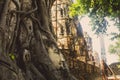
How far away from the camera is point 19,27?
737cm

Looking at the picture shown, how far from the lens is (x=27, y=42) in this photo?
286 inches

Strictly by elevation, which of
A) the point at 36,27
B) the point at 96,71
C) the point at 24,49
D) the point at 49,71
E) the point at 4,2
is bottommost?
the point at 96,71

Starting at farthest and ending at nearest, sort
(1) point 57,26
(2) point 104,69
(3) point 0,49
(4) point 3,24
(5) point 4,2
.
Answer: (1) point 57,26, (2) point 104,69, (5) point 4,2, (4) point 3,24, (3) point 0,49

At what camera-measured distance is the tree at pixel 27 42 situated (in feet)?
21.5

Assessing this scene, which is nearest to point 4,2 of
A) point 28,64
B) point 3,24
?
point 3,24

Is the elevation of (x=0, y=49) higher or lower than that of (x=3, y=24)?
lower

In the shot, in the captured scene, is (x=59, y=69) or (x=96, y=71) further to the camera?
(x=96, y=71)

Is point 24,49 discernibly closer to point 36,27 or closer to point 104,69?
point 36,27

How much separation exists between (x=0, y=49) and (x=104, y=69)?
568 centimetres

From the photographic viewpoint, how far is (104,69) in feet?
33.9

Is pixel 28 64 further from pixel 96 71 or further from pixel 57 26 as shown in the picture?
pixel 57 26

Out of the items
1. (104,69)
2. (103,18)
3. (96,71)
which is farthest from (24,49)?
(103,18)

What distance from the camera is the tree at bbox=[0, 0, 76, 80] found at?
654 cm

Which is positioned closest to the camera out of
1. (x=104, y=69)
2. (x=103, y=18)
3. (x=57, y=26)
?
(x=104, y=69)
